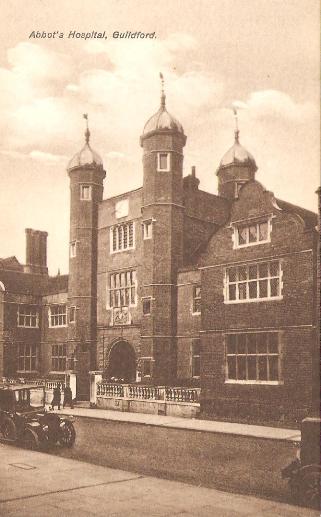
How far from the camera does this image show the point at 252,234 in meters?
19.3

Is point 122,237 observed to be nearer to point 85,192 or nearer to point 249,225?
point 85,192

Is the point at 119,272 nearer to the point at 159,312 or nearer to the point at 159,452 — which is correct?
the point at 159,312

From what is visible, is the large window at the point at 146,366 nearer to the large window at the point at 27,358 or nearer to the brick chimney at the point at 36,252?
the large window at the point at 27,358

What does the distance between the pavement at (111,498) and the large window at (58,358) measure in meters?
22.3

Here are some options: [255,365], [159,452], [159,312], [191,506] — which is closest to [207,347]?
[255,365]

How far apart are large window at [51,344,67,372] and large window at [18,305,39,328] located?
202 centimetres

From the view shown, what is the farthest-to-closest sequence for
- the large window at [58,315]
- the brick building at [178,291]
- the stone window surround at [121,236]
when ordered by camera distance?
the large window at [58,315], the stone window surround at [121,236], the brick building at [178,291]

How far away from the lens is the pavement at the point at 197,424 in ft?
51.5

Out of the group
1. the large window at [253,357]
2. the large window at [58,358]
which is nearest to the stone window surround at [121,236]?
the large window at [58,358]

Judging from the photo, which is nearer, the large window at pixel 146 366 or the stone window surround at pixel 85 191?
the large window at pixel 146 366

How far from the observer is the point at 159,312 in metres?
24.7

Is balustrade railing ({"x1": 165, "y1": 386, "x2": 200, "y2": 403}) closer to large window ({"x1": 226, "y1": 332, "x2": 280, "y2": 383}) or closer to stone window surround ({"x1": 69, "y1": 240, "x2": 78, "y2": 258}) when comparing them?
large window ({"x1": 226, "y1": 332, "x2": 280, "y2": 383})

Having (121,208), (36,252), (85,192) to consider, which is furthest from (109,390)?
(36,252)

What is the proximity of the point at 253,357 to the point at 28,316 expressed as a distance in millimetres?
18508
